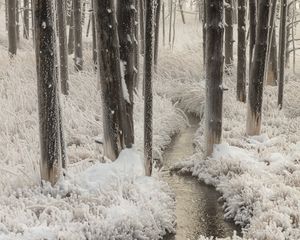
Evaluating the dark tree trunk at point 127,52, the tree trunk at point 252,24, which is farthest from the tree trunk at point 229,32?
the dark tree trunk at point 127,52

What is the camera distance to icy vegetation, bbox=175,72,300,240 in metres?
6.27

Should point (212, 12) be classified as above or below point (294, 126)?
above

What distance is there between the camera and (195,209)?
7539mm

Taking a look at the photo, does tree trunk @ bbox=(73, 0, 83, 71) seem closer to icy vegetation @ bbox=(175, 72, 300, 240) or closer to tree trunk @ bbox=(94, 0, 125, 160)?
icy vegetation @ bbox=(175, 72, 300, 240)

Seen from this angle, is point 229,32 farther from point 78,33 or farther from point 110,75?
point 110,75

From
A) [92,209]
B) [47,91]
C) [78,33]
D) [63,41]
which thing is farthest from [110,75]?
[78,33]

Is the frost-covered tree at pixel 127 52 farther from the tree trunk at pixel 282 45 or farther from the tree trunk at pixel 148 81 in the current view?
the tree trunk at pixel 282 45

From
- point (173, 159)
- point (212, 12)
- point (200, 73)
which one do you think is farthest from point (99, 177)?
point (200, 73)

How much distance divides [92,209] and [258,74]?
602 cm

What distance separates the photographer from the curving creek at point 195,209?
262 inches

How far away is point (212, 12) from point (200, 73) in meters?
9.77

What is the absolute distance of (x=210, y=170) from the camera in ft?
29.1

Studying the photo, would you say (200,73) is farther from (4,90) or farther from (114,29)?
(114,29)

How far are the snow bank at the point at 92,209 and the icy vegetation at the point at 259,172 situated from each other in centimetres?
119
